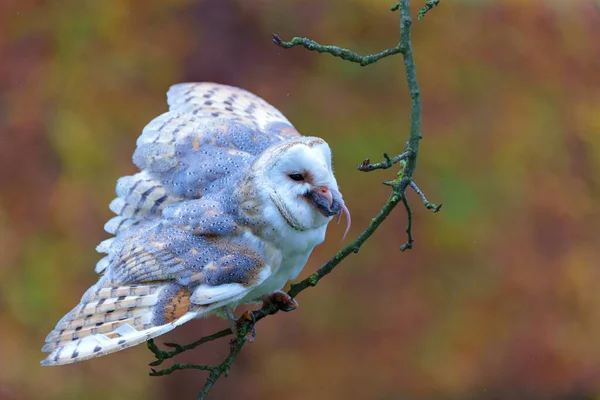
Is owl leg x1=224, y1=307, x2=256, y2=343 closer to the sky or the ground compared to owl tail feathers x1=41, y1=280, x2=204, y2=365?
closer to the ground

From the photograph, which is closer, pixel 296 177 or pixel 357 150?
pixel 296 177

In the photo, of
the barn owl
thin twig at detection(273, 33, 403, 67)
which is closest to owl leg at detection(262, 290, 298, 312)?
the barn owl

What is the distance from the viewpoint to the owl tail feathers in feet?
4.00

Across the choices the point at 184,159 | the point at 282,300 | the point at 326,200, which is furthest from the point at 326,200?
the point at 184,159

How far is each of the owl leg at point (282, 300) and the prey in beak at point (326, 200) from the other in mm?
204

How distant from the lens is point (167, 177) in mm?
1540

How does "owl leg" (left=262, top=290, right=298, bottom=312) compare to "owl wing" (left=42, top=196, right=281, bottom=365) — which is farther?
"owl leg" (left=262, top=290, right=298, bottom=312)

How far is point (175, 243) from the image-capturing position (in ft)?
4.51

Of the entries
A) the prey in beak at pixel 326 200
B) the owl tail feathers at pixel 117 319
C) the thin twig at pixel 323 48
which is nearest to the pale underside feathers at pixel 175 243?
the owl tail feathers at pixel 117 319

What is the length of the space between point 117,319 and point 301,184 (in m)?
0.42

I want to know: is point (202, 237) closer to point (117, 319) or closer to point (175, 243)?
point (175, 243)

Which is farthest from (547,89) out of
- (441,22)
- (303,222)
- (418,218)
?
(303,222)

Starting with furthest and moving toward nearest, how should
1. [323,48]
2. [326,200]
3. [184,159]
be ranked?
[184,159] → [326,200] → [323,48]

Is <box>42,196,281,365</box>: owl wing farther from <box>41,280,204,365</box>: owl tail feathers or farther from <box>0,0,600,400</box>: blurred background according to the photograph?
<box>0,0,600,400</box>: blurred background
